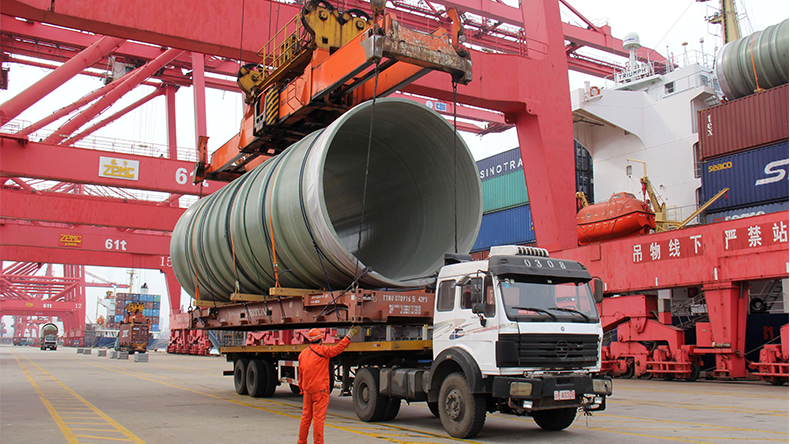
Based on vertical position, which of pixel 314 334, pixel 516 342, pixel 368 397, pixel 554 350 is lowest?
pixel 368 397

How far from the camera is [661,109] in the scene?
25969 millimetres

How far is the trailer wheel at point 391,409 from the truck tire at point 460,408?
125 cm

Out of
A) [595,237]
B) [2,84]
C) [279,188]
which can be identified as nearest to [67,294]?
[2,84]

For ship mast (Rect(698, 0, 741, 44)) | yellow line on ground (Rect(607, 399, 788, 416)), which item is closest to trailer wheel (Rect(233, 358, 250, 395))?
yellow line on ground (Rect(607, 399, 788, 416))

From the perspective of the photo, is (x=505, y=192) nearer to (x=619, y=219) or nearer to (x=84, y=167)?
(x=619, y=219)

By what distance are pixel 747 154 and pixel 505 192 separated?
10.3 meters

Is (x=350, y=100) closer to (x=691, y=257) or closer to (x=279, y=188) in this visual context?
(x=279, y=188)

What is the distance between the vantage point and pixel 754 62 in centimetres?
2217

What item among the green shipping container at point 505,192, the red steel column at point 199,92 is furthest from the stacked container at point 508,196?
the red steel column at point 199,92

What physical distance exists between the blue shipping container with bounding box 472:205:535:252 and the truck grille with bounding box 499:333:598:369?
18.7 metres

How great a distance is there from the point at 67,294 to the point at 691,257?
99.4 meters

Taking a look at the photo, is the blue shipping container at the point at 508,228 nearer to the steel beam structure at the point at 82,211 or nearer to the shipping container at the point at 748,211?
the shipping container at the point at 748,211

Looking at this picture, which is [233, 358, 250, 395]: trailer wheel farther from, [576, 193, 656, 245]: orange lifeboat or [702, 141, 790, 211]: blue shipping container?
[702, 141, 790, 211]: blue shipping container

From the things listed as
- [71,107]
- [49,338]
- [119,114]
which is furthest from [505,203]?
[49,338]
